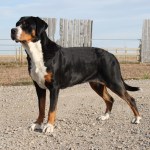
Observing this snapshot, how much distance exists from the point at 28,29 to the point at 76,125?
6.21 feet

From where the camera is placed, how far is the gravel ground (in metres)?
7.29

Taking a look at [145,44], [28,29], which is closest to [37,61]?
[28,29]

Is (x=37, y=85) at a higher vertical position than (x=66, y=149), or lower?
higher

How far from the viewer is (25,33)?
7.82 metres

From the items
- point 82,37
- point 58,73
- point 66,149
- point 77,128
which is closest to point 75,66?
point 58,73

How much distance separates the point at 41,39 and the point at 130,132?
1989 mm

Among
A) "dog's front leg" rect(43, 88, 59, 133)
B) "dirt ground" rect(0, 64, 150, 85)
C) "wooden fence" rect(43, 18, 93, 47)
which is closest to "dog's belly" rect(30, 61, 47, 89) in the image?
"dog's front leg" rect(43, 88, 59, 133)

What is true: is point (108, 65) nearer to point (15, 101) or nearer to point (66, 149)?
point (66, 149)

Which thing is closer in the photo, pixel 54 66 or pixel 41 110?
pixel 54 66

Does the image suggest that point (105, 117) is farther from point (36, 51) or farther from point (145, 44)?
point (145, 44)

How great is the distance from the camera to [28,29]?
7.86 meters

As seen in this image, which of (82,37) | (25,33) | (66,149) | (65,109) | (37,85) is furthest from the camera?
(82,37)

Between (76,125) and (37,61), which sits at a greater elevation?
(37,61)

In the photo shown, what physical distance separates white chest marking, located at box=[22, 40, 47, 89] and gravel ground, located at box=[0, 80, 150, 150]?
89cm
